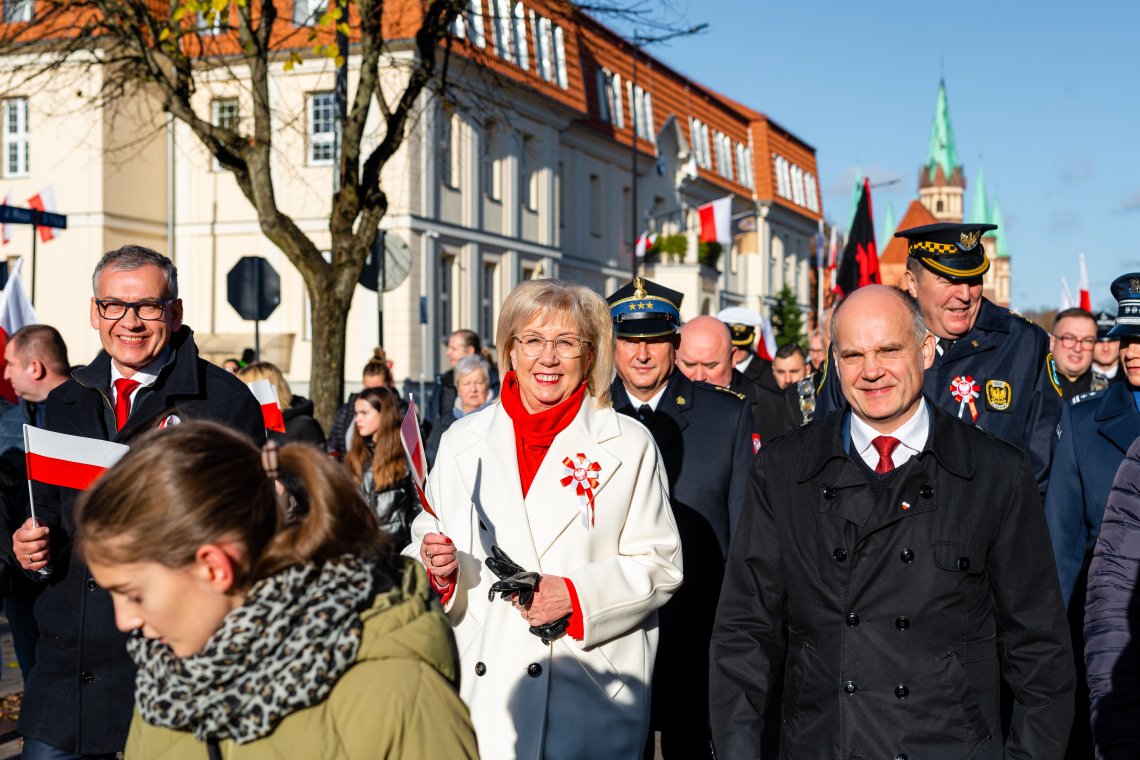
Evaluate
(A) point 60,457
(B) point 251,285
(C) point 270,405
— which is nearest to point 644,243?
(B) point 251,285

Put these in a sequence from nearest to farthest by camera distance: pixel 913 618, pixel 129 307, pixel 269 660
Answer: pixel 269 660, pixel 913 618, pixel 129 307

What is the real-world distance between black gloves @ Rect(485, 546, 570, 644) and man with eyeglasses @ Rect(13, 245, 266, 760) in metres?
1.02

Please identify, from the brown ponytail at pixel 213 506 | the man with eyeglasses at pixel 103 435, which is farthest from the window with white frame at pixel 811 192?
the brown ponytail at pixel 213 506

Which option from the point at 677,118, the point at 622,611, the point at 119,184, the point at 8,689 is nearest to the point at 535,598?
the point at 622,611

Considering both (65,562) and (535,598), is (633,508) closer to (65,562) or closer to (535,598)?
(535,598)

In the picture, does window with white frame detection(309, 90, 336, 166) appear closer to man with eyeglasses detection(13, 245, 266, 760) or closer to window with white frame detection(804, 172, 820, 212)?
man with eyeglasses detection(13, 245, 266, 760)

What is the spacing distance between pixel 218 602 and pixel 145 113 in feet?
112

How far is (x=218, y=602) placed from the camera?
2262 mm

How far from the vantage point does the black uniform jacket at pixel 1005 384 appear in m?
5.43

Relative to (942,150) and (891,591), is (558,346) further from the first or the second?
(942,150)

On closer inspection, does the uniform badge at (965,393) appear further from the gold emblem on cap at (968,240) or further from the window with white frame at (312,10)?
the window with white frame at (312,10)

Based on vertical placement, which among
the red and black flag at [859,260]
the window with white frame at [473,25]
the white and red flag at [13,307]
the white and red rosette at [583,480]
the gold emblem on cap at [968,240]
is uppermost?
the window with white frame at [473,25]

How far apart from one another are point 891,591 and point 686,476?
7.09 feet

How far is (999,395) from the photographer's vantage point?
5.43 metres
